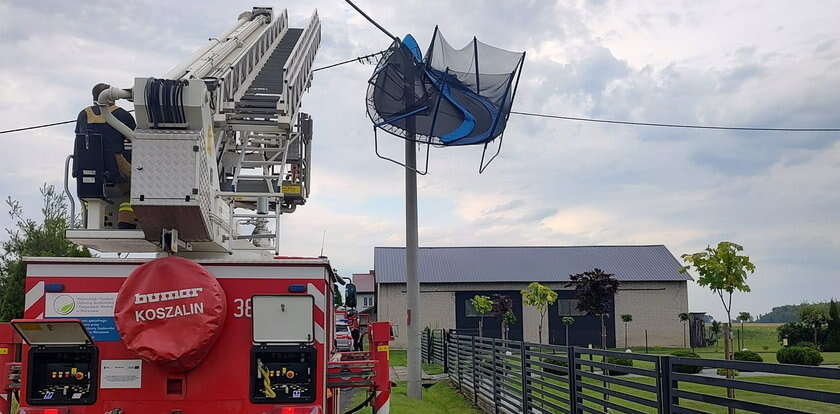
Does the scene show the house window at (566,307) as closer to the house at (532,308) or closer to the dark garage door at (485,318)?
the house at (532,308)

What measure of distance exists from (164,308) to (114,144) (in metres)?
1.86

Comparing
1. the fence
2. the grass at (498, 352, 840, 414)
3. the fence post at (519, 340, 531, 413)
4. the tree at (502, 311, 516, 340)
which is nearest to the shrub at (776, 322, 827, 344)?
the tree at (502, 311, 516, 340)

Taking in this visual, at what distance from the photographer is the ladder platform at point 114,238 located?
7754 millimetres

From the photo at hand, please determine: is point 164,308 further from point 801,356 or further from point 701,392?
point 801,356

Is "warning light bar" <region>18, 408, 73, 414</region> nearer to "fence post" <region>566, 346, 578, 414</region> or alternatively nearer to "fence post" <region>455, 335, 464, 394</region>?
"fence post" <region>566, 346, 578, 414</region>

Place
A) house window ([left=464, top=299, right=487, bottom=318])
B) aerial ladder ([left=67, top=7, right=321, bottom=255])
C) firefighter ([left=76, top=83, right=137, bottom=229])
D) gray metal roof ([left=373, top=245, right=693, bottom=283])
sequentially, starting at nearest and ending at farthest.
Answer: aerial ladder ([left=67, top=7, right=321, bottom=255]), firefighter ([left=76, top=83, right=137, bottom=229]), house window ([left=464, top=299, right=487, bottom=318]), gray metal roof ([left=373, top=245, right=693, bottom=283])

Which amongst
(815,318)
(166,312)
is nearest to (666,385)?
(166,312)

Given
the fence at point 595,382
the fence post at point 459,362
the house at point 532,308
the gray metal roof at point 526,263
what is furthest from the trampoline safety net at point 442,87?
the gray metal roof at point 526,263

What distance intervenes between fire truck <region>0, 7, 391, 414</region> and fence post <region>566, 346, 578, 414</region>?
3.21 m

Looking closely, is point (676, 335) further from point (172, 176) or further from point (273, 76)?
point (172, 176)

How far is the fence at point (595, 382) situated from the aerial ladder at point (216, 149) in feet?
14.4

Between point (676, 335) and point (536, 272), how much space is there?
407 inches

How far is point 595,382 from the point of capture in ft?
50.2

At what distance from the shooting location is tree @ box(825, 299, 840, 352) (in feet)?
141
